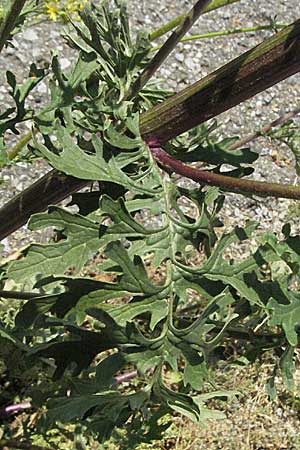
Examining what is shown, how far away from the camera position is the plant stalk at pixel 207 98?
0.92 m

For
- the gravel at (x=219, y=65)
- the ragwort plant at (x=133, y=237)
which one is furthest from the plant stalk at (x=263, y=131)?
the gravel at (x=219, y=65)

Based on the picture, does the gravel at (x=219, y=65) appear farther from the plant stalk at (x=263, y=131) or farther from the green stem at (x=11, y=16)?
the green stem at (x=11, y=16)

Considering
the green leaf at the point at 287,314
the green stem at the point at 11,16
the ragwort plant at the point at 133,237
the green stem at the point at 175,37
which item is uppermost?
the green stem at the point at 11,16

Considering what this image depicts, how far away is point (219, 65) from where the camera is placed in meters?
2.91

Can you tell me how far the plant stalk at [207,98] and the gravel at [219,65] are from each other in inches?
45.9

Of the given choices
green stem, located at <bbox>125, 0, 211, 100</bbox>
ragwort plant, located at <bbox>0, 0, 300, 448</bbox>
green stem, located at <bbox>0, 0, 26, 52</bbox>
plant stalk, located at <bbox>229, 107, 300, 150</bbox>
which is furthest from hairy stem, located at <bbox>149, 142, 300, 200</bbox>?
plant stalk, located at <bbox>229, 107, 300, 150</bbox>

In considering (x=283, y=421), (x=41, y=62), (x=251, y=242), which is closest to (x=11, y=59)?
(x=41, y=62)

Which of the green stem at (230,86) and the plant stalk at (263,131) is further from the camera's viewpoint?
the plant stalk at (263,131)

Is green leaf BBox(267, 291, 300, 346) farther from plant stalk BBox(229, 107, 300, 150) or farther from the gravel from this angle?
the gravel

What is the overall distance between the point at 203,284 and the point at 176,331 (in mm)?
84

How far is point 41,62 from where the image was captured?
265cm

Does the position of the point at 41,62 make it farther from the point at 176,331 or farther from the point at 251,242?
the point at 176,331

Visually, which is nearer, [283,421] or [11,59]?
[283,421]

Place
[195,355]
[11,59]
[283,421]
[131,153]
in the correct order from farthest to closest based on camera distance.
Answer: [11,59] < [283,421] < [131,153] < [195,355]
